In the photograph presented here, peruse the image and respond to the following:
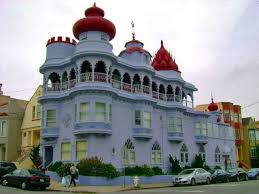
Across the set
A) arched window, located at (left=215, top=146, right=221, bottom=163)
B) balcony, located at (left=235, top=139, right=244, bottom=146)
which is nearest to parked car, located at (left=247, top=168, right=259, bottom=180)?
arched window, located at (left=215, top=146, right=221, bottom=163)

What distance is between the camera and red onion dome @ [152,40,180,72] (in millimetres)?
42344

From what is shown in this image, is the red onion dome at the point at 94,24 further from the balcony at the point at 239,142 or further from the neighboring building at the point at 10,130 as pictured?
the balcony at the point at 239,142

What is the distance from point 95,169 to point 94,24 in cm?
1312

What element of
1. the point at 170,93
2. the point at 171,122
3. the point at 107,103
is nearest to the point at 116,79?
the point at 107,103

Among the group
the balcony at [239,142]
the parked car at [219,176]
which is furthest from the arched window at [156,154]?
the balcony at [239,142]

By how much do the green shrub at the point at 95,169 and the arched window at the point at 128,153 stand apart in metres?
4.17

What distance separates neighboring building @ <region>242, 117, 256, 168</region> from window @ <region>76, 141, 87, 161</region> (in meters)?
45.5

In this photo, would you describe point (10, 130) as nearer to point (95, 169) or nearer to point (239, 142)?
point (95, 169)

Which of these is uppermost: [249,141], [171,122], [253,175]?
[171,122]

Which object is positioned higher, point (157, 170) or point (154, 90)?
point (154, 90)

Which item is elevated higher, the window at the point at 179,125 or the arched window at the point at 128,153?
the window at the point at 179,125

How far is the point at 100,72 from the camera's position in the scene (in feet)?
112

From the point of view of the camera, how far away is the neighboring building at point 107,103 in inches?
1236

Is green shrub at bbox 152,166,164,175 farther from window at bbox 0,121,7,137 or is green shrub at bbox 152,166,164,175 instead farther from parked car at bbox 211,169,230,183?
window at bbox 0,121,7,137
